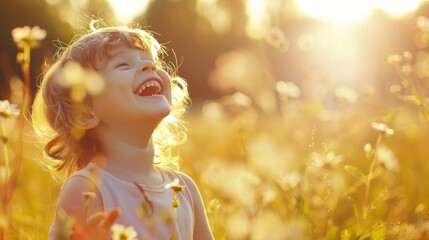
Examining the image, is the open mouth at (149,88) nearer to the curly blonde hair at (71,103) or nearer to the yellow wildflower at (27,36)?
the curly blonde hair at (71,103)

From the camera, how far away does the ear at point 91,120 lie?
6.20 ft

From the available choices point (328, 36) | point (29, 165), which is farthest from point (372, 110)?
point (29, 165)

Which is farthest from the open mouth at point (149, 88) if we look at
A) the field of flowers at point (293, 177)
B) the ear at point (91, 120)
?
the field of flowers at point (293, 177)

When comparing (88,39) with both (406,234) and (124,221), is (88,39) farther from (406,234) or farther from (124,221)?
(406,234)

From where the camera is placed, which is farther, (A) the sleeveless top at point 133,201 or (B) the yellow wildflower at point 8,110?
(A) the sleeveless top at point 133,201

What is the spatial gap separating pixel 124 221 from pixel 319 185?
1.61 feet

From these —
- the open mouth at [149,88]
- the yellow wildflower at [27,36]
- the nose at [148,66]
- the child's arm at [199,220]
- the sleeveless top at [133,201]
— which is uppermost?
the yellow wildflower at [27,36]

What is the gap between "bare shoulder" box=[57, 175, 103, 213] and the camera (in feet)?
5.63

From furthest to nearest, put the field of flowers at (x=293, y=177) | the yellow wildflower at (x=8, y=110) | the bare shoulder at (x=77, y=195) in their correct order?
the bare shoulder at (x=77, y=195) < the yellow wildflower at (x=8, y=110) < the field of flowers at (x=293, y=177)

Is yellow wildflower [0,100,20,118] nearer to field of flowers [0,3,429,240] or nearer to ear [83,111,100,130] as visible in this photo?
field of flowers [0,3,429,240]

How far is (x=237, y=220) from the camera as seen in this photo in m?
1.51

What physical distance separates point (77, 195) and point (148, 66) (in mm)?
379

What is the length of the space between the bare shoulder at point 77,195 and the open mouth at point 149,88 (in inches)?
10.7

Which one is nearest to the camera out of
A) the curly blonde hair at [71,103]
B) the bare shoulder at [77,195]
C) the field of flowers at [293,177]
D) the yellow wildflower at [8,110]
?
the field of flowers at [293,177]
